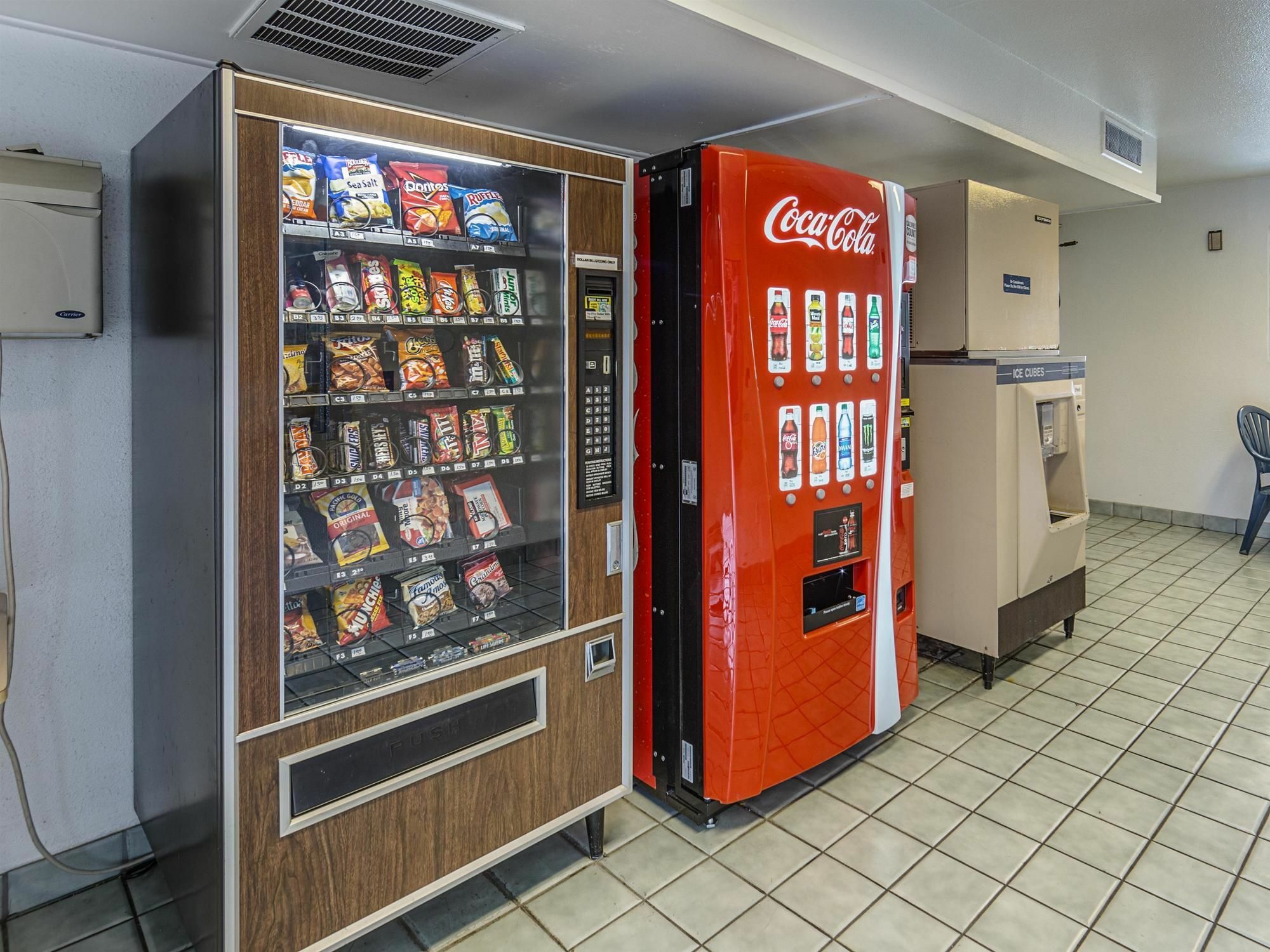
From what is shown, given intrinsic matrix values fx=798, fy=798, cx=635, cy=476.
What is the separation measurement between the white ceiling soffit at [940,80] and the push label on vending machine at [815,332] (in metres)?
0.68

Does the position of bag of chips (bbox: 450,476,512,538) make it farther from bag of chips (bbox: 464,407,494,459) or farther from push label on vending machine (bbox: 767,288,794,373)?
push label on vending machine (bbox: 767,288,794,373)

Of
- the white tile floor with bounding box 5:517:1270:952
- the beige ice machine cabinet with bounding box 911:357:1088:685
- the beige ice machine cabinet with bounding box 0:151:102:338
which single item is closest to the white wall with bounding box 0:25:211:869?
the beige ice machine cabinet with bounding box 0:151:102:338

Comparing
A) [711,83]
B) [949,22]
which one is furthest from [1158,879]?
[949,22]

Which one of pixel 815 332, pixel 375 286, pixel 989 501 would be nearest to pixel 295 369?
pixel 375 286

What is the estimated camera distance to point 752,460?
7.45 feet

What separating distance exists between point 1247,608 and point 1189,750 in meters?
1.98

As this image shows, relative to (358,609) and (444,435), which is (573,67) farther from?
(358,609)

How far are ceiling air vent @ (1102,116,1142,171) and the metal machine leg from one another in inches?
156

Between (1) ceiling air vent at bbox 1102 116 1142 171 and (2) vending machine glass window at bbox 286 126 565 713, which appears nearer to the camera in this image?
(2) vending machine glass window at bbox 286 126 565 713

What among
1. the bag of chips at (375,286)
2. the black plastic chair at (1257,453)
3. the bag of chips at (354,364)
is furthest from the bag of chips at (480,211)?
the black plastic chair at (1257,453)

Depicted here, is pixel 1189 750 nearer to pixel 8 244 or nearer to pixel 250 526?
pixel 250 526

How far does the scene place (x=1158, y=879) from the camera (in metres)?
2.18

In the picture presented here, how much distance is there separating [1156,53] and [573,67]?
242cm

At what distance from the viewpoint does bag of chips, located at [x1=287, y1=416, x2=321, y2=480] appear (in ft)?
5.62
